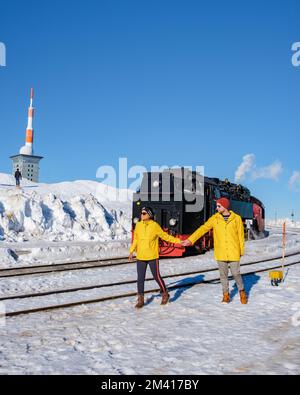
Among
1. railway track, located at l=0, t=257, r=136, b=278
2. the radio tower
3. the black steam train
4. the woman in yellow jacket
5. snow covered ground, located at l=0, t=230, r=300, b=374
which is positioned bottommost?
snow covered ground, located at l=0, t=230, r=300, b=374

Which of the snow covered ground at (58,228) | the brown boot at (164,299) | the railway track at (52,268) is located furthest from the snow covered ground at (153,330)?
the snow covered ground at (58,228)

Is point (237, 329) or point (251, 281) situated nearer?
point (237, 329)

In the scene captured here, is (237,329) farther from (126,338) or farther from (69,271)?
(69,271)

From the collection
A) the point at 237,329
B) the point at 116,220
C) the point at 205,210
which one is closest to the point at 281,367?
the point at 237,329

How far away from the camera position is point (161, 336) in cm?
532

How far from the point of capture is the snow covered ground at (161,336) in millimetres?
4223

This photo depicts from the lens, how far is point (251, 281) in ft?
32.8

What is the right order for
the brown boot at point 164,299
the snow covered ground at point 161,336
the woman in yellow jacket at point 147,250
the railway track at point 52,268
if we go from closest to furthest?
the snow covered ground at point 161,336 → the woman in yellow jacket at point 147,250 → the brown boot at point 164,299 → the railway track at point 52,268

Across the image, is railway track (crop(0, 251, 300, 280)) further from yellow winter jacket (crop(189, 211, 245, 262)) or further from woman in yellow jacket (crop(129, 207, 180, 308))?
yellow winter jacket (crop(189, 211, 245, 262))

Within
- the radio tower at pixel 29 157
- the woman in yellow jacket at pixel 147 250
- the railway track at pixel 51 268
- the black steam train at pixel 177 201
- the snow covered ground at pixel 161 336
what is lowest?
the snow covered ground at pixel 161 336

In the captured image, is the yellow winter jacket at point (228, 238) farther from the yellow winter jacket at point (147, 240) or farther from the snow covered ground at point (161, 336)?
the snow covered ground at point (161, 336)

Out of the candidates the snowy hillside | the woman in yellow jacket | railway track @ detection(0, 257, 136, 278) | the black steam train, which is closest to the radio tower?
the snowy hillside

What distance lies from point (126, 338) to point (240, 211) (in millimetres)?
18005

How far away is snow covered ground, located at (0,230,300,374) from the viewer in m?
4.22
